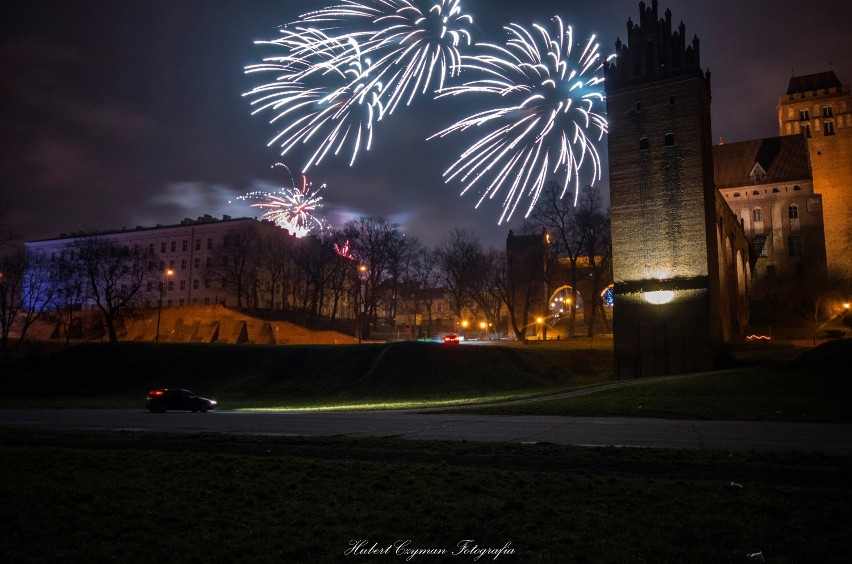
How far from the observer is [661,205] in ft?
141

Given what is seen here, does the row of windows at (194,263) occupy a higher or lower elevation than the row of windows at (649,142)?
lower

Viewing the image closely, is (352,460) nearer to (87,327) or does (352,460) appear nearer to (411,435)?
(411,435)

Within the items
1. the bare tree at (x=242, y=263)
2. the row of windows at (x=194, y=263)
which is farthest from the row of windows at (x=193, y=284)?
the bare tree at (x=242, y=263)

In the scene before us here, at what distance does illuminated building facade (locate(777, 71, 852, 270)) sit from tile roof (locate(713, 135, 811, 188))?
21.6 feet

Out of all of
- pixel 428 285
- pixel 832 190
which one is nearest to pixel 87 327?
pixel 428 285

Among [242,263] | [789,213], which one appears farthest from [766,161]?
[242,263]

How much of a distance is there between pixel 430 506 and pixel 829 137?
10625 cm

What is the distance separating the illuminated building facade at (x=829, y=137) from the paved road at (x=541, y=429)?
246 ft

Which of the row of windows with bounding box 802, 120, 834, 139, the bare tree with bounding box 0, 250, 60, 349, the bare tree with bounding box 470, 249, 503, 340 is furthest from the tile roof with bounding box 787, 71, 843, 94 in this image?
the bare tree with bounding box 0, 250, 60, 349

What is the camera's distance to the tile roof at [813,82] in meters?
98.9

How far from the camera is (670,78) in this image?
144 ft

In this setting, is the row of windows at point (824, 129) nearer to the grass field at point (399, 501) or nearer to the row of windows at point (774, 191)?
the row of windows at point (774, 191)

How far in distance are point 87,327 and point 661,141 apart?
72550mm

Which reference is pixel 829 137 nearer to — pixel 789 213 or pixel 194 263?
pixel 789 213
